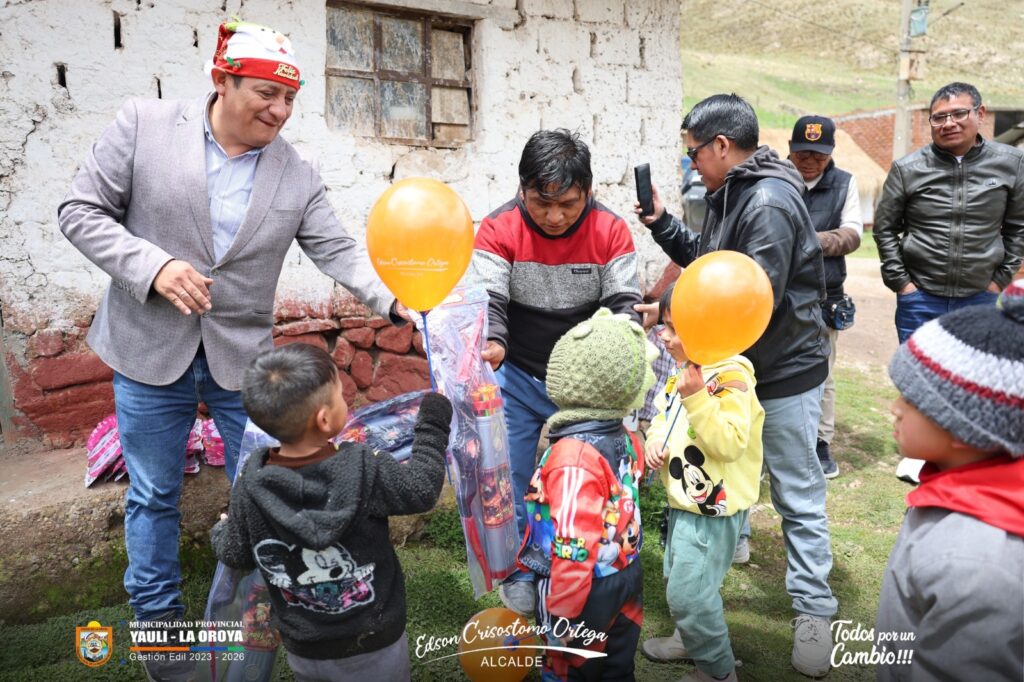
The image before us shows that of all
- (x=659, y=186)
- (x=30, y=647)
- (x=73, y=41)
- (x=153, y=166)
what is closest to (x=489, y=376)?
(x=153, y=166)

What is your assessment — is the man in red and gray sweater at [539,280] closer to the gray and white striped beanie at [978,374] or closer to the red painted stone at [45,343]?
the gray and white striped beanie at [978,374]

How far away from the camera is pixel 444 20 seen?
4.17 m

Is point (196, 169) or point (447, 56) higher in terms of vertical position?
point (447, 56)

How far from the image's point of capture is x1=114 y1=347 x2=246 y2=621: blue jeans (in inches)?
93.8

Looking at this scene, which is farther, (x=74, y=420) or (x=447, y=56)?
(x=447, y=56)

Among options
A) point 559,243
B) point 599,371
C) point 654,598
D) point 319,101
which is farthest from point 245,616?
point 319,101

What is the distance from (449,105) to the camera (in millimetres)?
4223

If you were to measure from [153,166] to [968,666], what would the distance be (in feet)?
7.86

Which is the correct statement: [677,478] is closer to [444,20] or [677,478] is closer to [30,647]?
[30,647]

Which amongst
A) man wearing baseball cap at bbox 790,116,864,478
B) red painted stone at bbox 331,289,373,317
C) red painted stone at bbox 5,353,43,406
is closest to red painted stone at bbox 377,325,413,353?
red painted stone at bbox 331,289,373,317

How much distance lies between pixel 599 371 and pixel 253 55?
4.53 feet

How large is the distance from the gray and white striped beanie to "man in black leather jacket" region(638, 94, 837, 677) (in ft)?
3.34

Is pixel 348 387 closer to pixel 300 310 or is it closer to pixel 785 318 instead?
pixel 300 310

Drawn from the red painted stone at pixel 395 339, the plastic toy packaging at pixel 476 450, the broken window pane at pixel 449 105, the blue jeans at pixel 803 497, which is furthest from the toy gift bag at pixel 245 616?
the broken window pane at pixel 449 105
